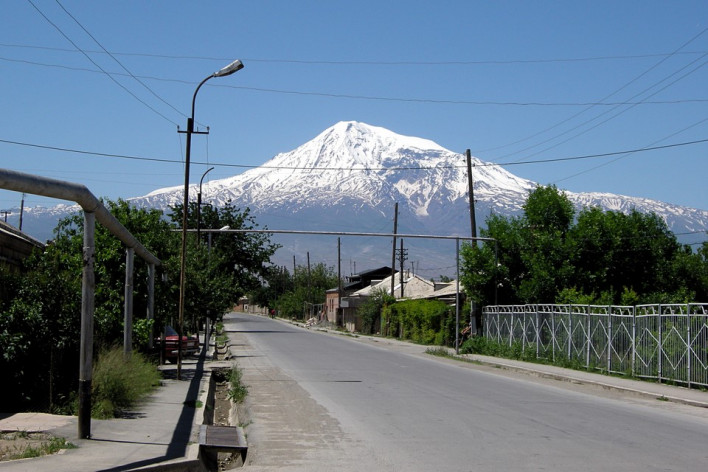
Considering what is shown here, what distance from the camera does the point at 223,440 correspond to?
12.1m

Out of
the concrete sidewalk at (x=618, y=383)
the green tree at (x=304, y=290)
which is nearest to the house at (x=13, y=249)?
the concrete sidewalk at (x=618, y=383)

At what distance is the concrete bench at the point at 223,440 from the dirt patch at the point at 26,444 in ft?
6.25

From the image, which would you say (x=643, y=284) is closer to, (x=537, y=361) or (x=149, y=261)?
(x=537, y=361)

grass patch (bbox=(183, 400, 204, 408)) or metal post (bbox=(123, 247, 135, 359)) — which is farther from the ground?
metal post (bbox=(123, 247, 135, 359))

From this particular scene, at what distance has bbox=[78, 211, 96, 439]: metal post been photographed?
10953mm

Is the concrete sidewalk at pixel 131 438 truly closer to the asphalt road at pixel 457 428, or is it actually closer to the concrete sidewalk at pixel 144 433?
the concrete sidewalk at pixel 144 433

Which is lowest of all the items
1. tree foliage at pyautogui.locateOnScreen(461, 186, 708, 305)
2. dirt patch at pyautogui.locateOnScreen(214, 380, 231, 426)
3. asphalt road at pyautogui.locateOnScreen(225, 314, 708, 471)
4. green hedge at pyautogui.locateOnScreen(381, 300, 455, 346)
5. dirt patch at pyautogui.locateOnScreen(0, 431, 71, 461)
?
dirt patch at pyautogui.locateOnScreen(214, 380, 231, 426)

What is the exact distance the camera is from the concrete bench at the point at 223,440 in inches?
443

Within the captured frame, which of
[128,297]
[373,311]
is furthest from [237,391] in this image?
[373,311]

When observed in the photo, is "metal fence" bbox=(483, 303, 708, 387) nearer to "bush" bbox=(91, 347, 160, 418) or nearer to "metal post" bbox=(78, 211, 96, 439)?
"bush" bbox=(91, 347, 160, 418)

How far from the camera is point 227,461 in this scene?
Answer: 1138cm

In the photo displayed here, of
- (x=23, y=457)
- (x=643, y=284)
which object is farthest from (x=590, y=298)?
(x=23, y=457)

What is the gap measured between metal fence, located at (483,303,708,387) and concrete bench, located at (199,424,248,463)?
540 inches

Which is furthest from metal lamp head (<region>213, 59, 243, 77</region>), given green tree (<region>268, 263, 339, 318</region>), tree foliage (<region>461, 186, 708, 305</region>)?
green tree (<region>268, 263, 339, 318</region>)
